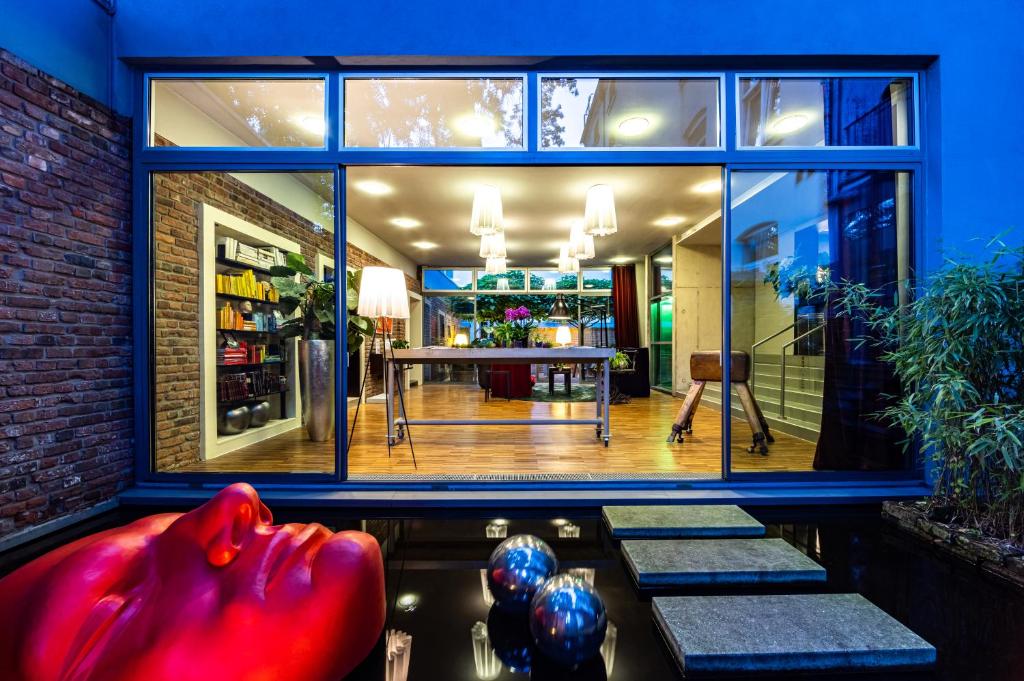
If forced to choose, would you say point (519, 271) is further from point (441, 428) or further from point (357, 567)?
point (357, 567)

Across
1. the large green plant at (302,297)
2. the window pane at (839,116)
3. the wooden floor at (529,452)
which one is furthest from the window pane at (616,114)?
the large green plant at (302,297)

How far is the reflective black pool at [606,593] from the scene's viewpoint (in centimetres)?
140

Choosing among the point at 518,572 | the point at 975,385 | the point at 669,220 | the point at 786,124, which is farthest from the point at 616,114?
the point at 669,220

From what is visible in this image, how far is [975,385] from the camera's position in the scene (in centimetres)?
226

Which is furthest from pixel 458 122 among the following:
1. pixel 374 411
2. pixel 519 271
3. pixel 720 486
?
pixel 519 271

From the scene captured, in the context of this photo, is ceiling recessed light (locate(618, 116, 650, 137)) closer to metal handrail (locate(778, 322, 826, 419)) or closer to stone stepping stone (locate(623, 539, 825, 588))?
metal handrail (locate(778, 322, 826, 419))

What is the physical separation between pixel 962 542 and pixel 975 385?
773 mm

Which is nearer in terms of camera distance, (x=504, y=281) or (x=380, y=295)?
(x=380, y=295)

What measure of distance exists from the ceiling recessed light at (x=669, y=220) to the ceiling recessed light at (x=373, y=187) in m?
4.09

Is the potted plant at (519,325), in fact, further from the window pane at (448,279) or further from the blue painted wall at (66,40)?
the window pane at (448,279)

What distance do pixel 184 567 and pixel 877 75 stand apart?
429 centimetres

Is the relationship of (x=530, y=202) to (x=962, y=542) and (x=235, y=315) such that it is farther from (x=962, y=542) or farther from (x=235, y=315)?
(x=962, y=542)

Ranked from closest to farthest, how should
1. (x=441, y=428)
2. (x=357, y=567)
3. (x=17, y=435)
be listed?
1. (x=357, y=567)
2. (x=17, y=435)
3. (x=441, y=428)

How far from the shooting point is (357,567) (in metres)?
1.31
